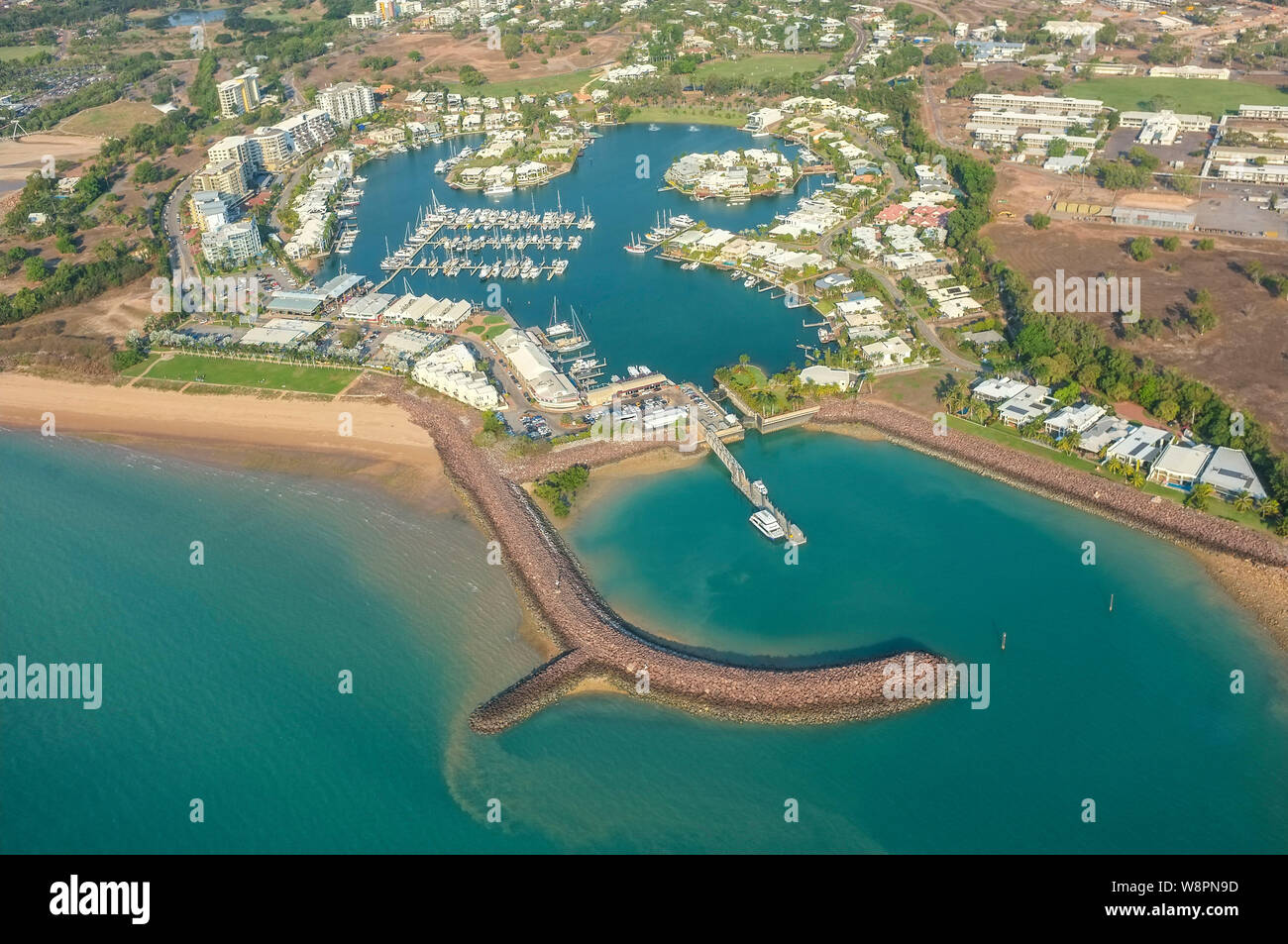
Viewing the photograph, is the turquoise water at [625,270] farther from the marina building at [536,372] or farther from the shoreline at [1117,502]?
the shoreline at [1117,502]

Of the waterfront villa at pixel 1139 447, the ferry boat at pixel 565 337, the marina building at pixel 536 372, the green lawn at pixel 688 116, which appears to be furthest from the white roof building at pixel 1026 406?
the green lawn at pixel 688 116

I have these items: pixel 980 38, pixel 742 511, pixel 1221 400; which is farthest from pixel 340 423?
pixel 980 38

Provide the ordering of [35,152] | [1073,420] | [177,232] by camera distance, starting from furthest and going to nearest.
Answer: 1. [35,152]
2. [177,232]
3. [1073,420]

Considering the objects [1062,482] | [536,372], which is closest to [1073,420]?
[1062,482]

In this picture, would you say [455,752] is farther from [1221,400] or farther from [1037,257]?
[1037,257]

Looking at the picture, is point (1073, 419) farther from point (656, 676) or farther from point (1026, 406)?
point (656, 676)

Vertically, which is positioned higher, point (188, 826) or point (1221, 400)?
point (1221, 400)
